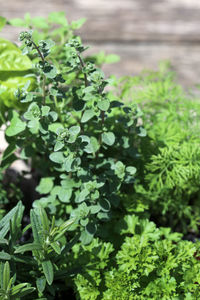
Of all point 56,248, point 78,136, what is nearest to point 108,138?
point 78,136

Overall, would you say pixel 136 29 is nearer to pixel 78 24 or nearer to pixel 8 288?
pixel 78 24

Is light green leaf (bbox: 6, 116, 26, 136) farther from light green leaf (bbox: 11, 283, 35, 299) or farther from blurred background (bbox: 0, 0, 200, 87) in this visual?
blurred background (bbox: 0, 0, 200, 87)

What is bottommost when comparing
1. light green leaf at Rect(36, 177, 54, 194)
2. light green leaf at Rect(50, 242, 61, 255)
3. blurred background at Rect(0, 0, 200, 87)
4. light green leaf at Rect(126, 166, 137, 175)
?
light green leaf at Rect(50, 242, 61, 255)

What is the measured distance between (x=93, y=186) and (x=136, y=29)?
1544mm

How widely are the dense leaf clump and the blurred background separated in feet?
2.54

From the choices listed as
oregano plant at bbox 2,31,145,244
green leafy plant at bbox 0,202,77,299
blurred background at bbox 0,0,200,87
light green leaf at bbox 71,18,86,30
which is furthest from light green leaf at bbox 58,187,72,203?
blurred background at bbox 0,0,200,87

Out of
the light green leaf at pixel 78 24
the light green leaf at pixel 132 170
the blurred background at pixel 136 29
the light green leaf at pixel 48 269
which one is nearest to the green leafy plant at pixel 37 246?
the light green leaf at pixel 48 269

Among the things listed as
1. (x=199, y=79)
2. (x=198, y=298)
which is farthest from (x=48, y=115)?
(x=199, y=79)

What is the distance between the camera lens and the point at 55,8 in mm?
2422

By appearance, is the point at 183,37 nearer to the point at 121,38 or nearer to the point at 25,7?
the point at 121,38

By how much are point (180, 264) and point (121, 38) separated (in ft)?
5.08

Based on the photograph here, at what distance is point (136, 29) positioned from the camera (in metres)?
2.30

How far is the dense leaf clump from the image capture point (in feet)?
3.03

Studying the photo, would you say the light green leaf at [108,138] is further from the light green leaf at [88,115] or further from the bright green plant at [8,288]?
the bright green plant at [8,288]
